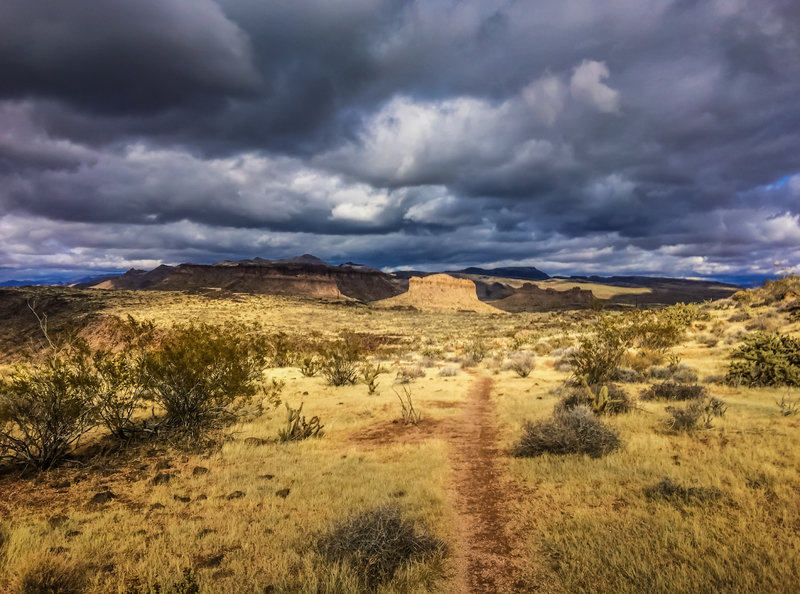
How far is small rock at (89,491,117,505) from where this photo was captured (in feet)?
19.9

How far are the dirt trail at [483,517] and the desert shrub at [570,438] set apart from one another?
73 centimetres

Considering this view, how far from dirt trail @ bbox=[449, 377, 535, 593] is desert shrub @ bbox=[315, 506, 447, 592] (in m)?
Result: 0.46

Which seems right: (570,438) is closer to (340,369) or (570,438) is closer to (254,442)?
(254,442)

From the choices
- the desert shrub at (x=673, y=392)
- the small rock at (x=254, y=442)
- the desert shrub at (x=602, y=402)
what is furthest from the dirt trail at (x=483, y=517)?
the desert shrub at (x=673, y=392)

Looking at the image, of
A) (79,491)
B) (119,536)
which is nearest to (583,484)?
(119,536)

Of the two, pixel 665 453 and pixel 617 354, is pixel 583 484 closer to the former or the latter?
pixel 665 453

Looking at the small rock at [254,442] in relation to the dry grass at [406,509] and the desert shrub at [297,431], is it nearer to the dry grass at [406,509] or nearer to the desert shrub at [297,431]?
the dry grass at [406,509]

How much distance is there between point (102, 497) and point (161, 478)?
948 millimetres

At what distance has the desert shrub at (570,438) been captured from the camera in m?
7.49

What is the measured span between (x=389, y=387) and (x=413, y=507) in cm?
1048

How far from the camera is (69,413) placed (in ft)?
23.8

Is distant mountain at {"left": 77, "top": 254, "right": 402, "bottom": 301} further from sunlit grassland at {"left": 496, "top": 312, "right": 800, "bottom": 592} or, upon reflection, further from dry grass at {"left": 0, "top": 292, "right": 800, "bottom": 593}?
sunlit grassland at {"left": 496, "top": 312, "right": 800, "bottom": 592}

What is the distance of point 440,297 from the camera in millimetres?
116938

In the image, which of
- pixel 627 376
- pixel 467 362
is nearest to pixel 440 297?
pixel 467 362
